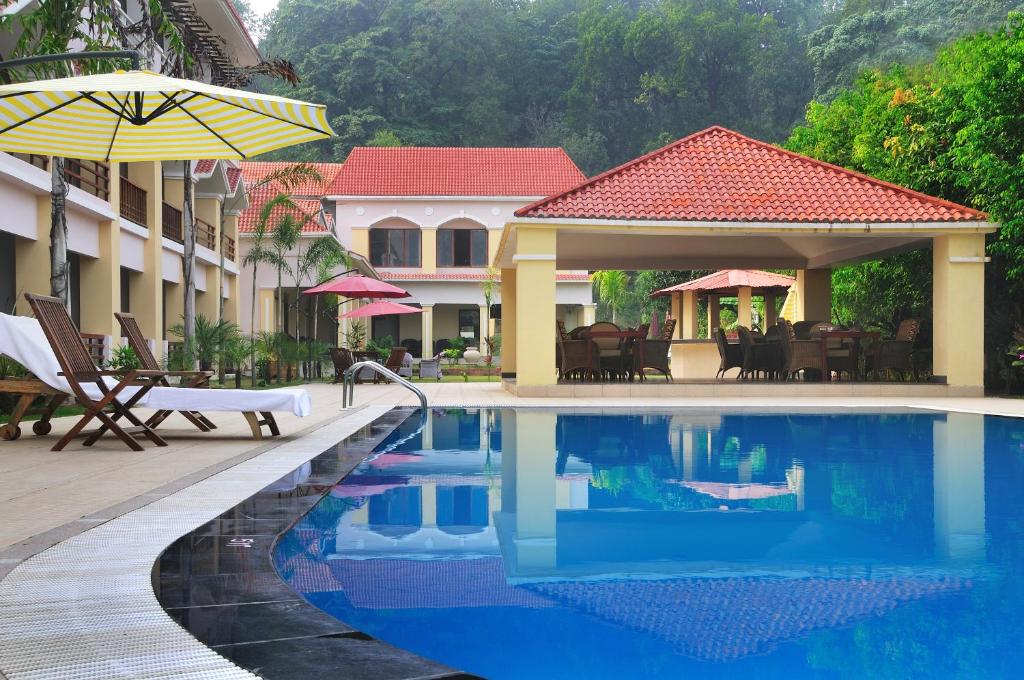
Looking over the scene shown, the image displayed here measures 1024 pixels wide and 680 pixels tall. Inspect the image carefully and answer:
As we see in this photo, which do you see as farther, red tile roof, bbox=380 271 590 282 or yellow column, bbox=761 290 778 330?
red tile roof, bbox=380 271 590 282

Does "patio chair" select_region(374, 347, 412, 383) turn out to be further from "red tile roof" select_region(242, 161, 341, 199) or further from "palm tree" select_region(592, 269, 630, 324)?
"red tile roof" select_region(242, 161, 341, 199)

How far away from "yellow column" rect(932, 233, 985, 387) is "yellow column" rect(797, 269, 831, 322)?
543 cm

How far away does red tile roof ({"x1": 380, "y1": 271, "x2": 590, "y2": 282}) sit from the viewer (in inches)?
1487

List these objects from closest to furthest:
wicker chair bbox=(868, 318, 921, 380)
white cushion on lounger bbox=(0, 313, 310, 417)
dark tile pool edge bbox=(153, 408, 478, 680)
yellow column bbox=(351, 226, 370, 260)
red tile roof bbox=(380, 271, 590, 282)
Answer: dark tile pool edge bbox=(153, 408, 478, 680)
white cushion on lounger bbox=(0, 313, 310, 417)
wicker chair bbox=(868, 318, 921, 380)
red tile roof bbox=(380, 271, 590, 282)
yellow column bbox=(351, 226, 370, 260)

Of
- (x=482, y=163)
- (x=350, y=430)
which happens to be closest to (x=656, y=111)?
(x=482, y=163)

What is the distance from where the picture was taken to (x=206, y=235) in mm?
27188

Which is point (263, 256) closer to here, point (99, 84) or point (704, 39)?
point (99, 84)

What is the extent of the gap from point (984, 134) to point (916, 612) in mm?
14685

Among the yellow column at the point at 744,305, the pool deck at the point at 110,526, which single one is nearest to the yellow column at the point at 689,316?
the yellow column at the point at 744,305

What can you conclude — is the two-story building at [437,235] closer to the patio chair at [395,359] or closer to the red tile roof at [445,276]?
the red tile roof at [445,276]

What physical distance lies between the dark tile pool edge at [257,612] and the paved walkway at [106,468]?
68cm

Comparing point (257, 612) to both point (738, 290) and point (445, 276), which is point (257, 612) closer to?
point (738, 290)

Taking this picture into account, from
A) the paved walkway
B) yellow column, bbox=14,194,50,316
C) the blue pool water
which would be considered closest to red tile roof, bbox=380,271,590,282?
yellow column, bbox=14,194,50,316

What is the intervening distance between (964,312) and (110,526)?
15625mm
